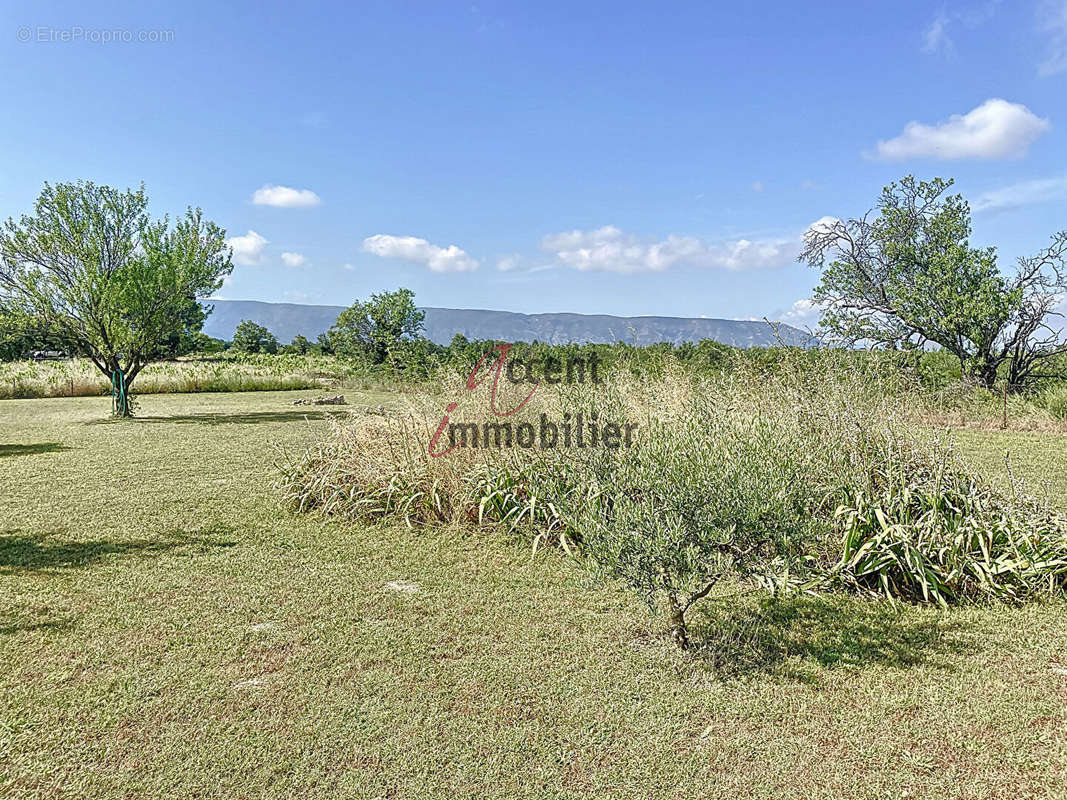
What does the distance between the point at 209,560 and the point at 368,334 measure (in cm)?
2449

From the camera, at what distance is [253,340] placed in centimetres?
3822

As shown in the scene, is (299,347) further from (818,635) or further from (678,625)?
(818,635)

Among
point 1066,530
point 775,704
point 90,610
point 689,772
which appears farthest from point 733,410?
point 90,610

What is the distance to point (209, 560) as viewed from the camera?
4.54m

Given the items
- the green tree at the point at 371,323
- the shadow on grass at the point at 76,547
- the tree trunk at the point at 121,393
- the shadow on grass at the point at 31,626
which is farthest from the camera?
the green tree at the point at 371,323

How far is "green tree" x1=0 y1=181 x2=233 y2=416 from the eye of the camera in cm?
1247

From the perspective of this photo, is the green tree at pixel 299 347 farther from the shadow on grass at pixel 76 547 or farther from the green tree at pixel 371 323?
the shadow on grass at pixel 76 547

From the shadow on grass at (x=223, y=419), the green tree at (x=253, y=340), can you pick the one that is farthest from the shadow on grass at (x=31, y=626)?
the green tree at (x=253, y=340)

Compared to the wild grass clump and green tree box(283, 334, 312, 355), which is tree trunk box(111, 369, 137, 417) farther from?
green tree box(283, 334, 312, 355)

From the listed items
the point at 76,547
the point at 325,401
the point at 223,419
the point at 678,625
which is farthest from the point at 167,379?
the point at 678,625

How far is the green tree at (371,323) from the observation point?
90.6 ft

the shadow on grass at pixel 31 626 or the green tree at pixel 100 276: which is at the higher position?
the green tree at pixel 100 276

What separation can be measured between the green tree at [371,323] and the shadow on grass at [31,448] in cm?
1537

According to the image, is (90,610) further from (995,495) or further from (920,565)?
(995,495)
